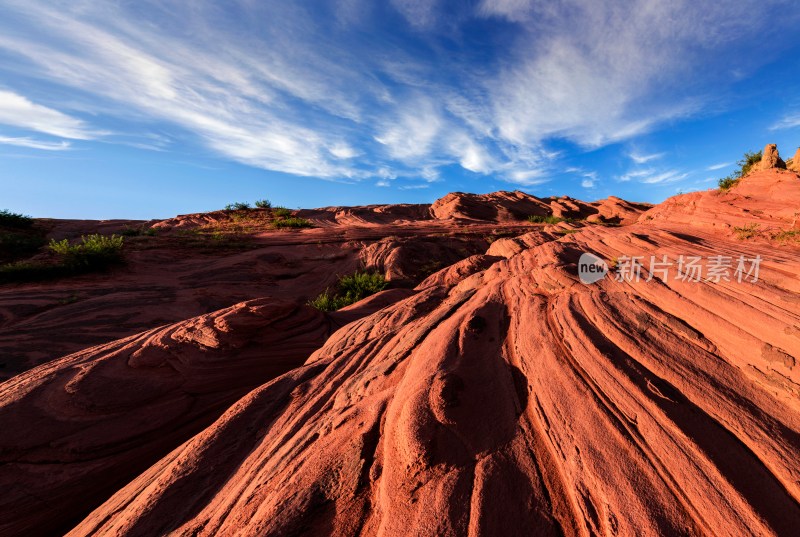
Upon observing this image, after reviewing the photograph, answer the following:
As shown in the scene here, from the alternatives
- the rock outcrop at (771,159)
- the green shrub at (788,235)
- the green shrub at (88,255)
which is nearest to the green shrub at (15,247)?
the green shrub at (88,255)

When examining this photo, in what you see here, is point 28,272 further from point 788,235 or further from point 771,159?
point 771,159

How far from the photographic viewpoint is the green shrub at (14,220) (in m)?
21.2

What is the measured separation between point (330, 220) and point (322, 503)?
92.5ft

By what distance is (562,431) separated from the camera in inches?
101

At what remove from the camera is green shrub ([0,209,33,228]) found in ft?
69.4

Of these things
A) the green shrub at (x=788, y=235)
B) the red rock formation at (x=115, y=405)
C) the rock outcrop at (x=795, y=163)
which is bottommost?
the red rock formation at (x=115, y=405)

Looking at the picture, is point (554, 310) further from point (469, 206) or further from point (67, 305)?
point (469, 206)

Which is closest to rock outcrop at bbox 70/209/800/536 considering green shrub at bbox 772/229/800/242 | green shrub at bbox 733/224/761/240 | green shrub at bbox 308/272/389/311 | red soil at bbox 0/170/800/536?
red soil at bbox 0/170/800/536

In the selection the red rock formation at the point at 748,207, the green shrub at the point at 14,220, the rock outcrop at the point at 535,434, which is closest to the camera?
the rock outcrop at the point at 535,434

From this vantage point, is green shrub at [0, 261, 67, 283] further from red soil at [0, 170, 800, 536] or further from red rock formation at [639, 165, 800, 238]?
red rock formation at [639, 165, 800, 238]

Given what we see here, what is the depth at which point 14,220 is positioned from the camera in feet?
71.3

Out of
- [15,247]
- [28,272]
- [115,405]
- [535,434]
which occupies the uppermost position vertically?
[15,247]

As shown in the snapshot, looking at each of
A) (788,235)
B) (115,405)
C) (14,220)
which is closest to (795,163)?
(788,235)

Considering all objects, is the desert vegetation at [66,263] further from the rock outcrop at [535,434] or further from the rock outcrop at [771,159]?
the rock outcrop at [771,159]
